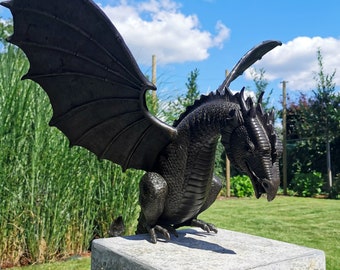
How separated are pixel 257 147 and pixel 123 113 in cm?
91

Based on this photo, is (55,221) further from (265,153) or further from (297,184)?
(297,184)

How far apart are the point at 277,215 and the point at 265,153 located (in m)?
5.81

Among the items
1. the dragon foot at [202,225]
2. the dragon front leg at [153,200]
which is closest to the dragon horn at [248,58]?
the dragon front leg at [153,200]

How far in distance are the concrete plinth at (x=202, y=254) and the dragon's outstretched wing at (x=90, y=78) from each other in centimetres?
51

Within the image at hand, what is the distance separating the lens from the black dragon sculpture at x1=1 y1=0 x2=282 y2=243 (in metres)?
2.05

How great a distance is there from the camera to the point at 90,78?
2.28 metres

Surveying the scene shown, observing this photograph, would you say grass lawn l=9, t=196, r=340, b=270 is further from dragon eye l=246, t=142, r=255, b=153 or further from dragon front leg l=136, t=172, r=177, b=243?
dragon eye l=246, t=142, r=255, b=153

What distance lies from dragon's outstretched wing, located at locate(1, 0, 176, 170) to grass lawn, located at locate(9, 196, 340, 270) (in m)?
1.83

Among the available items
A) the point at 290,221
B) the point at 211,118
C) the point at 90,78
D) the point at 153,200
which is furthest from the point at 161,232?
the point at 290,221

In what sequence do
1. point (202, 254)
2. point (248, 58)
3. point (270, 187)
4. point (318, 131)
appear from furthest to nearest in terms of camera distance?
1. point (318, 131)
2. point (248, 58)
3. point (202, 254)
4. point (270, 187)

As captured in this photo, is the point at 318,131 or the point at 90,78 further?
the point at 318,131

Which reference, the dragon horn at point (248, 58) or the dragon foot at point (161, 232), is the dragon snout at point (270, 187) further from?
the dragon horn at point (248, 58)

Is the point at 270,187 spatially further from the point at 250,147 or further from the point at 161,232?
the point at 161,232

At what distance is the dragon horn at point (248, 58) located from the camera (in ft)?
8.47
